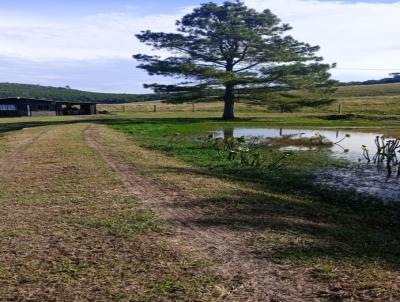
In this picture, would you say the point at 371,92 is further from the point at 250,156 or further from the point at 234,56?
the point at 250,156

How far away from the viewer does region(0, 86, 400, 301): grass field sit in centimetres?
521

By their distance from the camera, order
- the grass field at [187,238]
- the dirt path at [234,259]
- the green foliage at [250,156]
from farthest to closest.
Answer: the green foliage at [250,156], the grass field at [187,238], the dirt path at [234,259]

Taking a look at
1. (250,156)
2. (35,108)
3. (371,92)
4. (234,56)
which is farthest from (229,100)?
(371,92)

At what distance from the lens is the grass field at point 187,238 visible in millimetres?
5211

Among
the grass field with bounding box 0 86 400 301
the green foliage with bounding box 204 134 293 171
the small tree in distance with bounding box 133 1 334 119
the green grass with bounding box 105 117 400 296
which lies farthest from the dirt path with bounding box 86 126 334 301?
the small tree in distance with bounding box 133 1 334 119

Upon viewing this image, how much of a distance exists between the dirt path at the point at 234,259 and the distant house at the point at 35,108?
208 feet

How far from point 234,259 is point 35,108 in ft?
229

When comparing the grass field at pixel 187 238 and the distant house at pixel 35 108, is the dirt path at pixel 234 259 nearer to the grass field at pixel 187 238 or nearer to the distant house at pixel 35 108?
the grass field at pixel 187 238

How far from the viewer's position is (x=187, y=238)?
6992mm

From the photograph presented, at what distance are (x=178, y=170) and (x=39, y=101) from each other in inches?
2431

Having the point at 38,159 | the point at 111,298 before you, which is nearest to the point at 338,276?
the point at 111,298

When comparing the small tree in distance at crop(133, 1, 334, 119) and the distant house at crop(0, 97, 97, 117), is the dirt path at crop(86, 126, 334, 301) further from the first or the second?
the distant house at crop(0, 97, 97, 117)

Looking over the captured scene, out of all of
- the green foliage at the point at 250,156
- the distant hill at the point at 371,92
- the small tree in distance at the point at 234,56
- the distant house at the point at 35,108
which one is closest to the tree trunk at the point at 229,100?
the small tree in distance at the point at 234,56

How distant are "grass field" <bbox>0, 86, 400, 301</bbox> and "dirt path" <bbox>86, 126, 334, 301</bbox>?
0.02 meters
